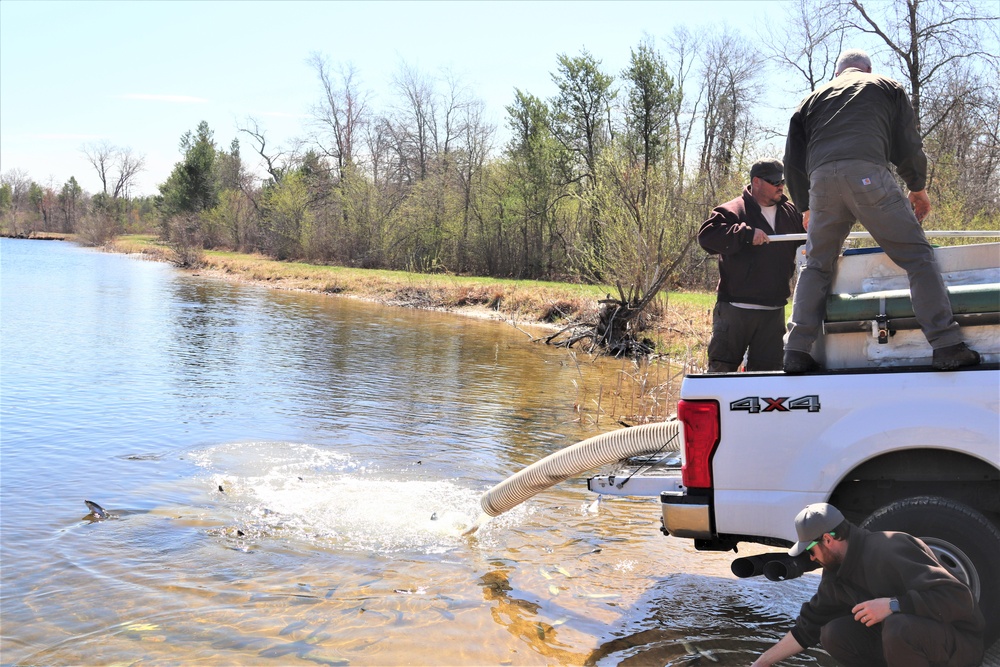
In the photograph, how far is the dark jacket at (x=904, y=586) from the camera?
3.41 meters

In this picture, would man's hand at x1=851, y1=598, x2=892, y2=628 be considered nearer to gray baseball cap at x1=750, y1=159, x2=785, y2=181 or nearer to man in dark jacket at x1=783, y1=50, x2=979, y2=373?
man in dark jacket at x1=783, y1=50, x2=979, y2=373

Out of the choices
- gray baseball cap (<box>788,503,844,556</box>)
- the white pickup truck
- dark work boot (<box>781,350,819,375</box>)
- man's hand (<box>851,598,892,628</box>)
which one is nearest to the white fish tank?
the white pickup truck

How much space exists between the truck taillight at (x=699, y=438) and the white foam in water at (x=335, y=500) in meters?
2.94

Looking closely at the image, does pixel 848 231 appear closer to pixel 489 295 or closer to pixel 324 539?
pixel 324 539

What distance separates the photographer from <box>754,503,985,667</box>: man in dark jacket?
3.43 m

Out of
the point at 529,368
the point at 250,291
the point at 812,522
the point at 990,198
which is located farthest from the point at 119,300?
the point at 812,522

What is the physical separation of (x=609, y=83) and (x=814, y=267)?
39.7 metres

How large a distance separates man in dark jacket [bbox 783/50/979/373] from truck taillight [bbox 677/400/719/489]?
1.53 feet

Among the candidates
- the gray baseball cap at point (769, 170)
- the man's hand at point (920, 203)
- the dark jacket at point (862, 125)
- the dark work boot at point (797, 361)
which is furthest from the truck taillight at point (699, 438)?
the gray baseball cap at point (769, 170)

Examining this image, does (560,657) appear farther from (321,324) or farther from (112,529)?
(321,324)

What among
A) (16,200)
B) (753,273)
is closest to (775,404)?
(753,273)

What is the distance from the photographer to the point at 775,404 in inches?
157

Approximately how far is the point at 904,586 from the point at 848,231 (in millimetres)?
1883

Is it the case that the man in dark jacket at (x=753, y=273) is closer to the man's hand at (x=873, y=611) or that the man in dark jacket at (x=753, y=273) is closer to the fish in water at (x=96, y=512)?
the man's hand at (x=873, y=611)
